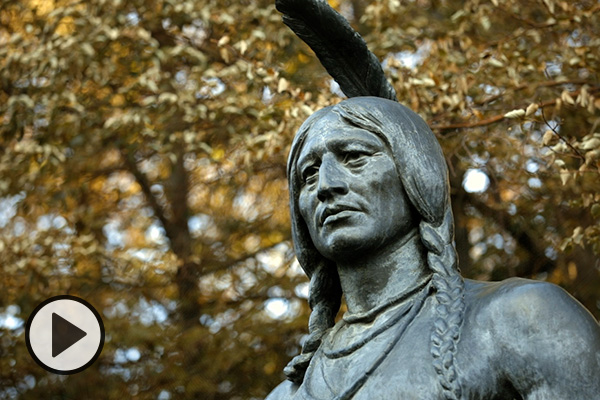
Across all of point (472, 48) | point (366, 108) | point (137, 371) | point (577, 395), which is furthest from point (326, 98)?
point (577, 395)

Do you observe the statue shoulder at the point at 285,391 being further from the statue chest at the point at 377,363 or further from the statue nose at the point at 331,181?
the statue nose at the point at 331,181

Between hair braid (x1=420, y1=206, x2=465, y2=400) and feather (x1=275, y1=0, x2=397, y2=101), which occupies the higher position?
feather (x1=275, y1=0, x2=397, y2=101)

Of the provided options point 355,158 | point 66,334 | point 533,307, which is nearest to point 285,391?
point 355,158

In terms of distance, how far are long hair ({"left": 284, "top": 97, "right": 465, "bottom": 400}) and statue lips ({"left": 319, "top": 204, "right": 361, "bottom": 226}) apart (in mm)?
206

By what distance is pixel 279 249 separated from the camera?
35.3 feet

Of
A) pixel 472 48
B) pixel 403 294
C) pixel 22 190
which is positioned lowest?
pixel 22 190

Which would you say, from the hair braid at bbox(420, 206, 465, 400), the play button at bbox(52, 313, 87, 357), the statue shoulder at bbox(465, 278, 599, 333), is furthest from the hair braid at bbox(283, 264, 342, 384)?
the play button at bbox(52, 313, 87, 357)

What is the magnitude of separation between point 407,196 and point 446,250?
238 millimetres

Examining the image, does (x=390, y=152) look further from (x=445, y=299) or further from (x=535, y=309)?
(x=535, y=309)

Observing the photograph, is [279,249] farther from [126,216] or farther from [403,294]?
[403,294]

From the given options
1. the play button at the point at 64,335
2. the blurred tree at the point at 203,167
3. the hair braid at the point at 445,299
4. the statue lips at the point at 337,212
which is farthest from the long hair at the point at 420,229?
the blurred tree at the point at 203,167

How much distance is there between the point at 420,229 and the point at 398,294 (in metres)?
0.24

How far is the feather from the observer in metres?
4.24

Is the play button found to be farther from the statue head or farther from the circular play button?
the statue head
